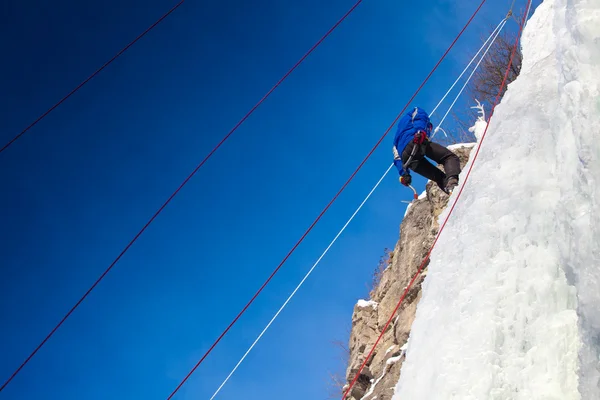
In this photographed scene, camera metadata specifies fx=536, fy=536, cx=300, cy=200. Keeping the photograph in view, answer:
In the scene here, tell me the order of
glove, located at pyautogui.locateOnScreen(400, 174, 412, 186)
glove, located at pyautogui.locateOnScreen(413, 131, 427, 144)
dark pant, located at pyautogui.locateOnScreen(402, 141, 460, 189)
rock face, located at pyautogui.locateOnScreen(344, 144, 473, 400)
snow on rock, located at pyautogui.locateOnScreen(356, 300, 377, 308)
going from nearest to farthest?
dark pant, located at pyautogui.locateOnScreen(402, 141, 460, 189) < glove, located at pyautogui.locateOnScreen(413, 131, 427, 144) < glove, located at pyautogui.locateOnScreen(400, 174, 412, 186) < rock face, located at pyautogui.locateOnScreen(344, 144, 473, 400) < snow on rock, located at pyautogui.locateOnScreen(356, 300, 377, 308)

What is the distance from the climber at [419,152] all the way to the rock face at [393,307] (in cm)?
121

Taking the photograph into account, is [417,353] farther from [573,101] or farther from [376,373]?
[376,373]

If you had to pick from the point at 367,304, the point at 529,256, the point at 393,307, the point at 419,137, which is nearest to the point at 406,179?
the point at 419,137

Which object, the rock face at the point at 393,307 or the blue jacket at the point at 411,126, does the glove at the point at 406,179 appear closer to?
the blue jacket at the point at 411,126

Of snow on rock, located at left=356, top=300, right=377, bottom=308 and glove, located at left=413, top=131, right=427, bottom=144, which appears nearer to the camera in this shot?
glove, located at left=413, top=131, right=427, bottom=144

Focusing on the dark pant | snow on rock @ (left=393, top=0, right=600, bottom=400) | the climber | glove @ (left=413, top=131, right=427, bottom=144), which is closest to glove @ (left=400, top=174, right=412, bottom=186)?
the climber

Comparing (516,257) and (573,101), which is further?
(516,257)

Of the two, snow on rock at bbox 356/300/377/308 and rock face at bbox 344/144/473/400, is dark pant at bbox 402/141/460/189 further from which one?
snow on rock at bbox 356/300/377/308

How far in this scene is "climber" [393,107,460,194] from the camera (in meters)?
5.95

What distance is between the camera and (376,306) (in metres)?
8.67

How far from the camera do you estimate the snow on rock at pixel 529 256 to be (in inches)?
88.9

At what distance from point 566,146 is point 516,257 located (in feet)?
2.51

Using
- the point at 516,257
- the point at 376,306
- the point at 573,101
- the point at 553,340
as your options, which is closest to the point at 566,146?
the point at 573,101

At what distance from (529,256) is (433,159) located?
314 centimetres
